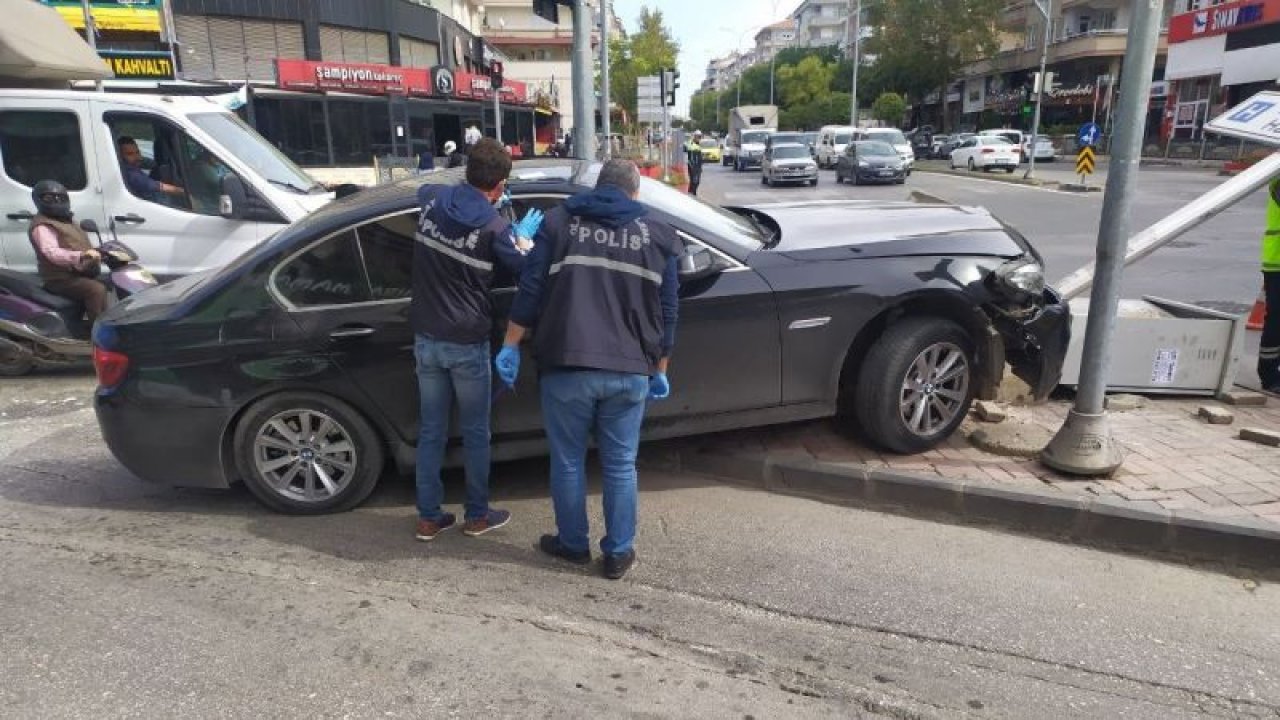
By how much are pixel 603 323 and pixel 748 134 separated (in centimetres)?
3918

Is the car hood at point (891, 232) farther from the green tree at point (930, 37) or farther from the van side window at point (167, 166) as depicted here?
the green tree at point (930, 37)

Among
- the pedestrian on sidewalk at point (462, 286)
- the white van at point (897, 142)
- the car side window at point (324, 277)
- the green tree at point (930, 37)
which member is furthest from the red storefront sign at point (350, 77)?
the green tree at point (930, 37)

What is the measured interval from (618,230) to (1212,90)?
46.7 metres

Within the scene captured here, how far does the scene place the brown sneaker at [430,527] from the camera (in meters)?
4.13

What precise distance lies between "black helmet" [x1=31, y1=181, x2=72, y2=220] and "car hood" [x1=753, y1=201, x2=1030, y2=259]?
18.0 ft

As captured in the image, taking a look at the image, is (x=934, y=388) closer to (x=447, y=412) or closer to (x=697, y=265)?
(x=697, y=265)

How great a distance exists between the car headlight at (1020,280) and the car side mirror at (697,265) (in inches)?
63.7

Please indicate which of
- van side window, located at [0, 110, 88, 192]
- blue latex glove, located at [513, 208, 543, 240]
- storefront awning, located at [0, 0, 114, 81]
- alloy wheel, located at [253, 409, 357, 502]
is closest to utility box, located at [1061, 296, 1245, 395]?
blue latex glove, located at [513, 208, 543, 240]

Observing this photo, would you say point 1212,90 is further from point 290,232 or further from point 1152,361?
point 290,232

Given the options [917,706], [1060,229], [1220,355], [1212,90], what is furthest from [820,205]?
[1212,90]

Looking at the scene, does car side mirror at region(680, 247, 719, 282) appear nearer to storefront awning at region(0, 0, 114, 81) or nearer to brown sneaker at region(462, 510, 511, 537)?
brown sneaker at region(462, 510, 511, 537)

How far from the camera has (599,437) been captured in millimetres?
3648

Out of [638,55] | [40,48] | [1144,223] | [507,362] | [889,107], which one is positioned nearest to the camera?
[507,362]

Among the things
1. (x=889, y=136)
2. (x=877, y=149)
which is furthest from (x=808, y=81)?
(x=877, y=149)
